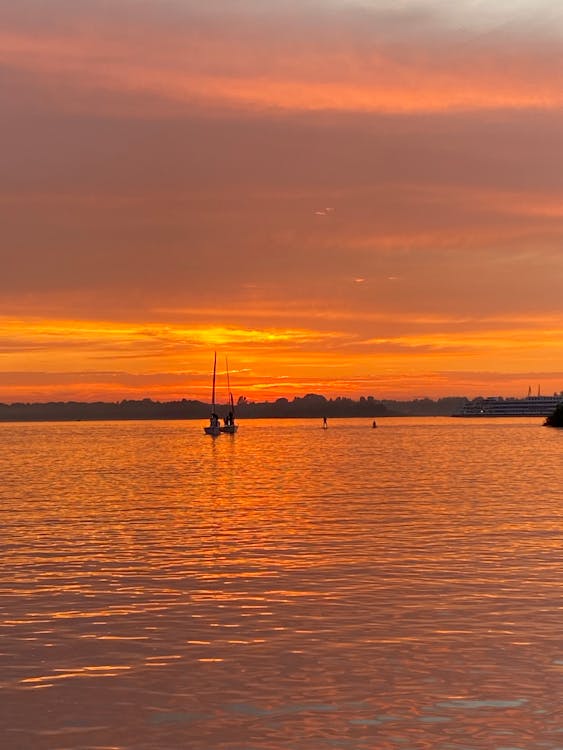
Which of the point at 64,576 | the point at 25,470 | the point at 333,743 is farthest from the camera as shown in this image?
the point at 25,470

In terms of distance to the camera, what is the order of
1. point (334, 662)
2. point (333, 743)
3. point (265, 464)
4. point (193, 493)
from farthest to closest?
point (265, 464) → point (193, 493) → point (334, 662) → point (333, 743)

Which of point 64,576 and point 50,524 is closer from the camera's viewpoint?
point 64,576

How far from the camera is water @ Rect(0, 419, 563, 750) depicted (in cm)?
1411

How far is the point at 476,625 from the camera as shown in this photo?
20.8m

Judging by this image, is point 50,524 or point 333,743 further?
point 50,524

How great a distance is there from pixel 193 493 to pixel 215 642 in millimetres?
44263

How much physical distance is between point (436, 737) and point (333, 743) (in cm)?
139

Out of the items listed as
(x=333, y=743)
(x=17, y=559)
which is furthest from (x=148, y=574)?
(x=333, y=743)

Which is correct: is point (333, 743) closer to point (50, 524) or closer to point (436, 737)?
point (436, 737)

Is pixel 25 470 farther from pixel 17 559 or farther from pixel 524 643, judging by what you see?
pixel 524 643

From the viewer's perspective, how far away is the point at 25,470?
95750 millimetres

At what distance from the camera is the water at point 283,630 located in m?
14.1

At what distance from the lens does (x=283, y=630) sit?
2067cm

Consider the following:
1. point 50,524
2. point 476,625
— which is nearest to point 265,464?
point 50,524
